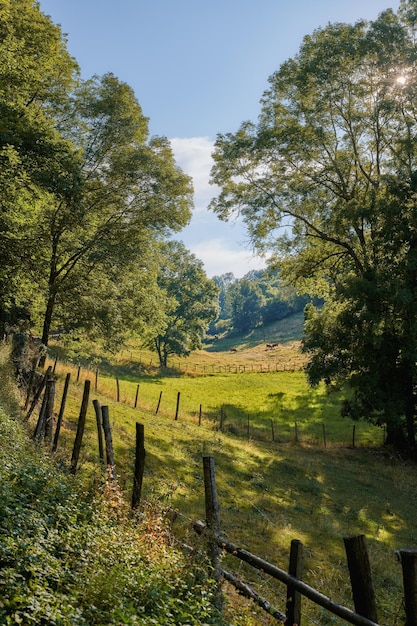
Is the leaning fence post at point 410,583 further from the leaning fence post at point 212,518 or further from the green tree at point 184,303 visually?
the green tree at point 184,303

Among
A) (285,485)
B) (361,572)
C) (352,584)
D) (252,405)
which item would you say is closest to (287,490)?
(285,485)

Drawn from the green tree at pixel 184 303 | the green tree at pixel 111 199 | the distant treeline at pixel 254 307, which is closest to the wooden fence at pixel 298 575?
the green tree at pixel 111 199

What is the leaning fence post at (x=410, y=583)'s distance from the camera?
414cm

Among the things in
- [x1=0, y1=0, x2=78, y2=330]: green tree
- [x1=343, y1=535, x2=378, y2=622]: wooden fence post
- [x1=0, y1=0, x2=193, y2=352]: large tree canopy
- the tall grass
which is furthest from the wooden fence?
[x1=0, y1=0, x2=193, y2=352]: large tree canopy

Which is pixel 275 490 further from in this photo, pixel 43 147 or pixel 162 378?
A: pixel 162 378

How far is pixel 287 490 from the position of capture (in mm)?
17844

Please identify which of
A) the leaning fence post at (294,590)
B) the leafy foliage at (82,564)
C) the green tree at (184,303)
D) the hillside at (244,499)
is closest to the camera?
the leafy foliage at (82,564)

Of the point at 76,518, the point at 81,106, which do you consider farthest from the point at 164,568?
the point at 81,106

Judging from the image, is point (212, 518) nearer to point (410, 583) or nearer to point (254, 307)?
point (410, 583)

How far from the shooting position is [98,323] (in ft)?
77.4

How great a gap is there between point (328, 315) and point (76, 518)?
2416 centimetres

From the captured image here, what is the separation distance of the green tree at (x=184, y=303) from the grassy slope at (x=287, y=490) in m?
29.8

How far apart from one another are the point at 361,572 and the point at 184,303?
62.3 m

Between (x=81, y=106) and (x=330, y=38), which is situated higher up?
(x=330, y=38)
